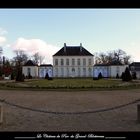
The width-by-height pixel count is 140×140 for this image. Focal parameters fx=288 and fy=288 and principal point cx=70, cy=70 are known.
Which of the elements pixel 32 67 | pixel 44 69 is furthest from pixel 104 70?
pixel 44 69

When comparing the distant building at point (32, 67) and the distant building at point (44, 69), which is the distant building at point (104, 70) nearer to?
the distant building at point (44, 69)

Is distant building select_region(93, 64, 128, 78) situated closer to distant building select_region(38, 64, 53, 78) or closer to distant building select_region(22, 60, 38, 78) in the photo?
distant building select_region(38, 64, 53, 78)

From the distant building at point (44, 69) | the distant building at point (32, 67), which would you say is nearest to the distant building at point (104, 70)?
the distant building at point (44, 69)

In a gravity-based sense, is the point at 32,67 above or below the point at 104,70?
above

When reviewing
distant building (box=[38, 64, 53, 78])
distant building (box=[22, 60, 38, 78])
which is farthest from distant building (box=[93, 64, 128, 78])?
distant building (box=[22, 60, 38, 78])

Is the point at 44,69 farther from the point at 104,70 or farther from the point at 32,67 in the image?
the point at 104,70

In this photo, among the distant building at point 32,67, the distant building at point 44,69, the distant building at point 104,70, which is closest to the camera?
the distant building at point 44,69

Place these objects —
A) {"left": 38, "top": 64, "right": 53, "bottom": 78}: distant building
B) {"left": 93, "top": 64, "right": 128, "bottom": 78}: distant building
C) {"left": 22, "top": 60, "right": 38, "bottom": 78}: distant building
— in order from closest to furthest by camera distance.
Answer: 1. {"left": 38, "top": 64, "right": 53, "bottom": 78}: distant building
2. {"left": 22, "top": 60, "right": 38, "bottom": 78}: distant building
3. {"left": 93, "top": 64, "right": 128, "bottom": 78}: distant building

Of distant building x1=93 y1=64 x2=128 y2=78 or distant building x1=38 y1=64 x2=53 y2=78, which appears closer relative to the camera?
distant building x1=38 y1=64 x2=53 y2=78

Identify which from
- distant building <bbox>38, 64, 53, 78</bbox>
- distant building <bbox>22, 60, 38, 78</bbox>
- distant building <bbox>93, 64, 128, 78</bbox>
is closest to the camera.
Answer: distant building <bbox>38, 64, 53, 78</bbox>

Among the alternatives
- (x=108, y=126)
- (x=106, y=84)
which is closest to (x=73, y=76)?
(x=106, y=84)
